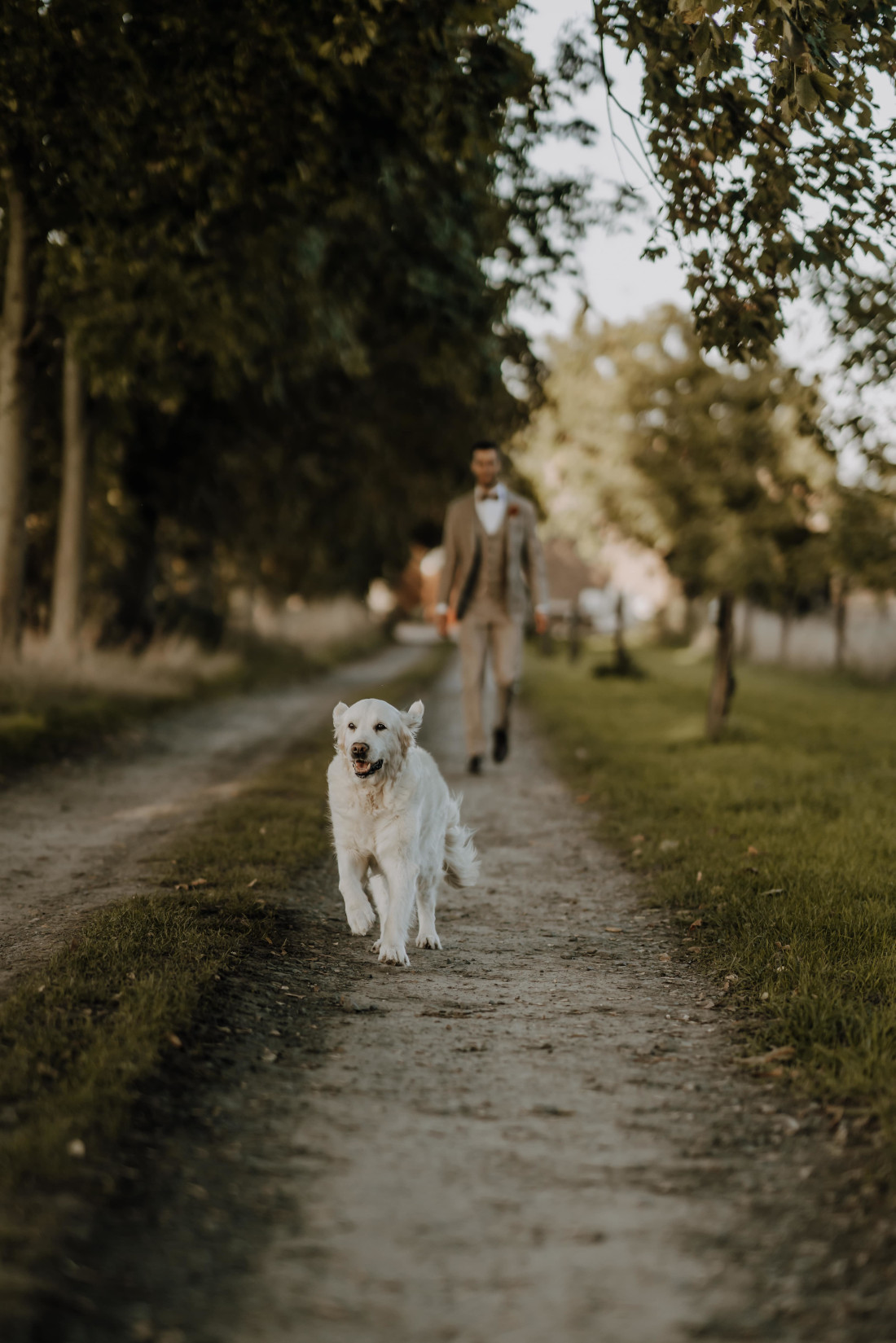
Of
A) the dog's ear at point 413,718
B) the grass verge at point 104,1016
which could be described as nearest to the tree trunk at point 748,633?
the grass verge at point 104,1016

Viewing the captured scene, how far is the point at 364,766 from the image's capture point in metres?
4.93

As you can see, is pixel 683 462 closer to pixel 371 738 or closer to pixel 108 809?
pixel 108 809

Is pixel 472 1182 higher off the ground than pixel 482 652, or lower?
lower

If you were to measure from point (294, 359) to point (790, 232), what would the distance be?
977 cm

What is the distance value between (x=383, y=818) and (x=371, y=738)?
0.39 meters

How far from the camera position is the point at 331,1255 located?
8.62 feet

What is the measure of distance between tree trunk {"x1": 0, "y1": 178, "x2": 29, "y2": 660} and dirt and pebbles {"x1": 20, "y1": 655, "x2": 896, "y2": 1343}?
9433mm

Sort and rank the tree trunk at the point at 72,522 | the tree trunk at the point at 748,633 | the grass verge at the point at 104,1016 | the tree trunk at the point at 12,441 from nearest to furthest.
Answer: the grass verge at the point at 104,1016, the tree trunk at the point at 12,441, the tree trunk at the point at 72,522, the tree trunk at the point at 748,633

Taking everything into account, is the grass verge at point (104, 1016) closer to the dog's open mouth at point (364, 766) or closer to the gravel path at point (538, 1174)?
the gravel path at point (538, 1174)

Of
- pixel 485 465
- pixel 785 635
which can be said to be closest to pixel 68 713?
pixel 485 465

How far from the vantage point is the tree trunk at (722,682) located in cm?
1255

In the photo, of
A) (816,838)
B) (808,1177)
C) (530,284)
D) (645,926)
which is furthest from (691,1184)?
(530,284)

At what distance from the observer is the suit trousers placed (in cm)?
1045

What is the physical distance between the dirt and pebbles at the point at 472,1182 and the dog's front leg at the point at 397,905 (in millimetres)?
95
